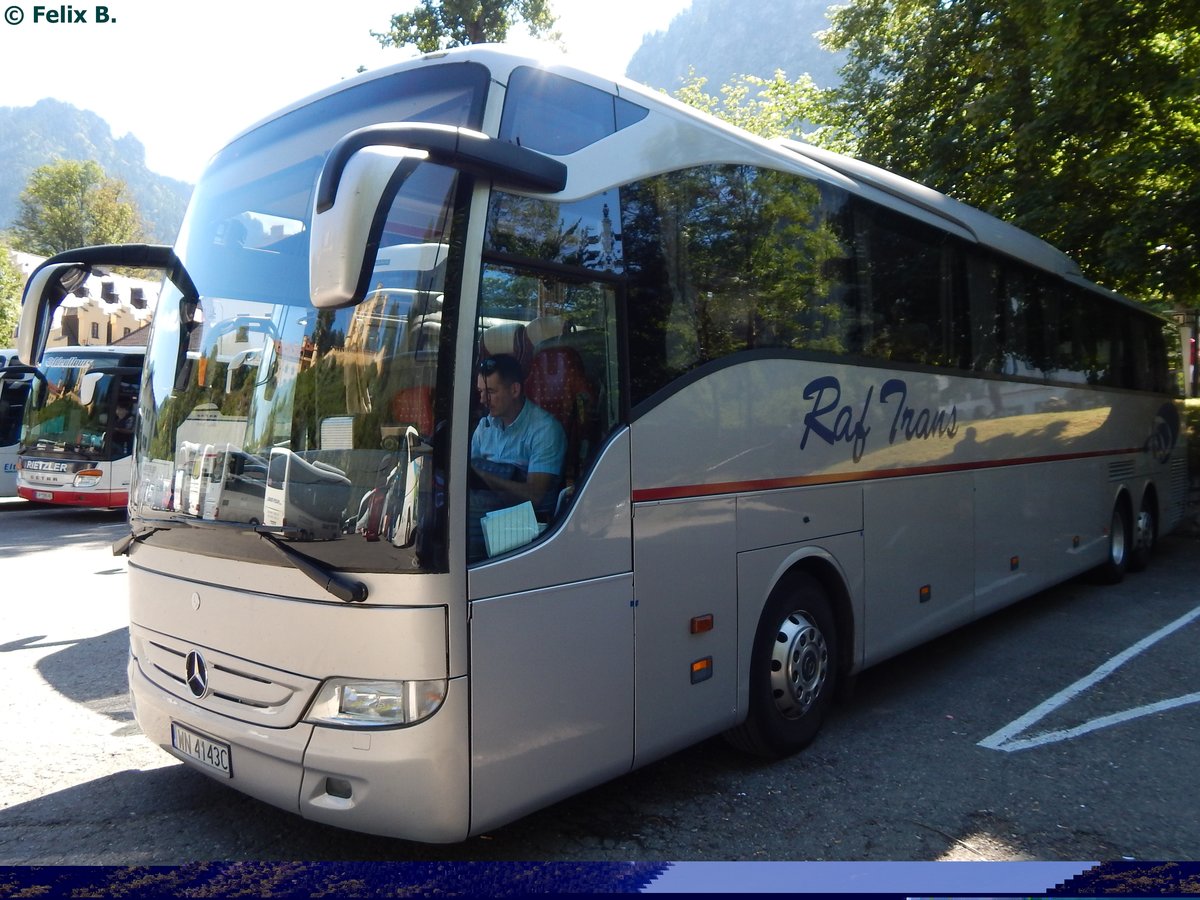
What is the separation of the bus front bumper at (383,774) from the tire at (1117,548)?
869 centimetres

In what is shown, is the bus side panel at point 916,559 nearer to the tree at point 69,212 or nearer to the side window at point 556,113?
the side window at point 556,113

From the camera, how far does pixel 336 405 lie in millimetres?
3332

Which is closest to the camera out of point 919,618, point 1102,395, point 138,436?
point 138,436

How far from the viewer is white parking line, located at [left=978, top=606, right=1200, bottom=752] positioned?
5.34 metres

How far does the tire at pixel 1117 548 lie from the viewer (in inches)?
394

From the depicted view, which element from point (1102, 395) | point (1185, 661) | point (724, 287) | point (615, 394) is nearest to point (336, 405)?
point (615, 394)

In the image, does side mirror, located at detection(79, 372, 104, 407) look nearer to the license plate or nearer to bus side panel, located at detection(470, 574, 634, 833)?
the license plate

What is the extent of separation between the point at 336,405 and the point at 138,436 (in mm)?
1448

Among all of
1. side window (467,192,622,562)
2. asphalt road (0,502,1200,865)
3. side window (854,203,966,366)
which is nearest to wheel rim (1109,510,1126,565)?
asphalt road (0,502,1200,865)

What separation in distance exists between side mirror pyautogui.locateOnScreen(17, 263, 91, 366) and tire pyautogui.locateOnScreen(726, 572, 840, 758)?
357cm

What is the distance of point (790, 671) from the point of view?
493 cm

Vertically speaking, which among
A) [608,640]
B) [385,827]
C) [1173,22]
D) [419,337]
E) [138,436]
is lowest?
[385,827]

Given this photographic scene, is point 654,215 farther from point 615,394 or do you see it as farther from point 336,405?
point 336,405

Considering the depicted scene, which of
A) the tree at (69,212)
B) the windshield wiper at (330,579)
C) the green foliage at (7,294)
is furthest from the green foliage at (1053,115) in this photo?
the tree at (69,212)
